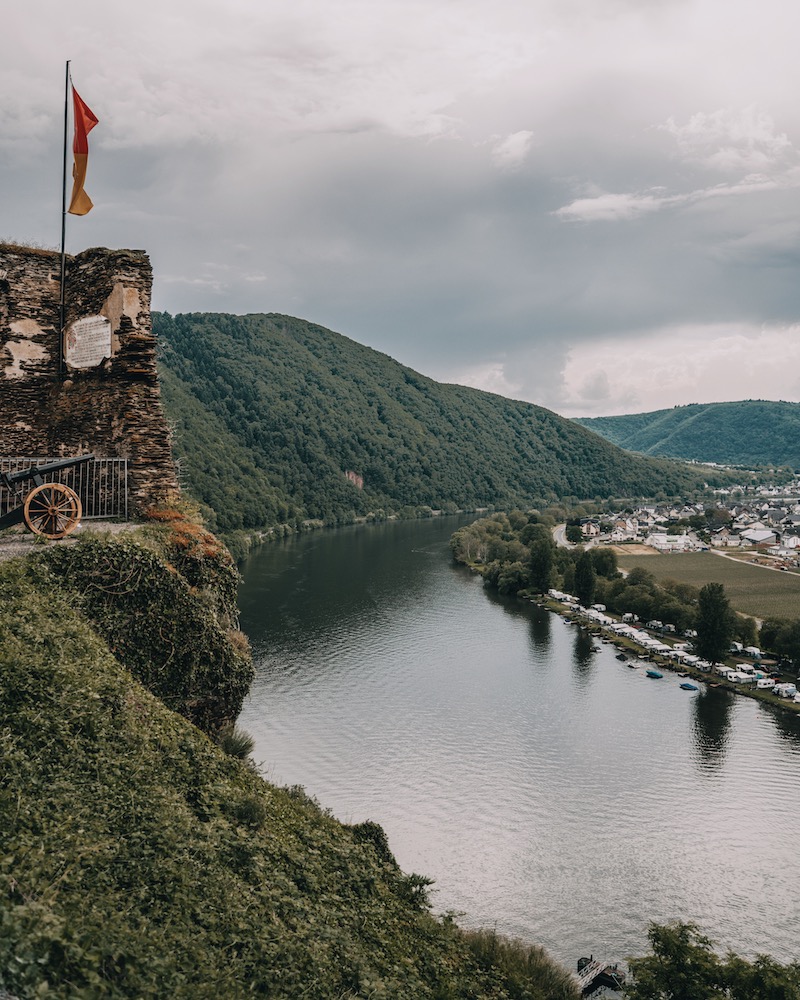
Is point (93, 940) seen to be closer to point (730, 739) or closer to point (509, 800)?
point (509, 800)

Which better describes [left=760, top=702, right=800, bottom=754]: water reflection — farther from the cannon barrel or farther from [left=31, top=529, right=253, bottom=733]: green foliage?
the cannon barrel

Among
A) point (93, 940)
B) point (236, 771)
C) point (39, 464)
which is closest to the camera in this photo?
point (93, 940)

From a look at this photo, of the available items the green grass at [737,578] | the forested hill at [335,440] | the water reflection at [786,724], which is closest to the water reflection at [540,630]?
the water reflection at [786,724]

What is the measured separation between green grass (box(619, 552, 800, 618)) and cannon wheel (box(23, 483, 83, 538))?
47.8 m

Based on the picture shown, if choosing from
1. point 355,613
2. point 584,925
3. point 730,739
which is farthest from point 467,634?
point 584,925

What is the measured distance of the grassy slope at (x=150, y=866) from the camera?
4148mm

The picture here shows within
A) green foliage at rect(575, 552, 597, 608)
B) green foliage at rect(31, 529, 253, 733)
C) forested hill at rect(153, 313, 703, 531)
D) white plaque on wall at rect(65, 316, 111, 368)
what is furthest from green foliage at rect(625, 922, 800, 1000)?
forested hill at rect(153, 313, 703, 531)

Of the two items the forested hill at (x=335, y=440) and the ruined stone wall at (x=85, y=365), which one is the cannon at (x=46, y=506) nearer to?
the ruined stone wall at (x=85, y=365)

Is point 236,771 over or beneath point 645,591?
over

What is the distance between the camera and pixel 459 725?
98.0ft

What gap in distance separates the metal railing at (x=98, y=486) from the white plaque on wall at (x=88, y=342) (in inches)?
58.3

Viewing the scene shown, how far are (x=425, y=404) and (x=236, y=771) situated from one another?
184 m

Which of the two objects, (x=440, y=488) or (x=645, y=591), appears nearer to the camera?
(x=645, y=591)

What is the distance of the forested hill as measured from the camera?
384 ft
